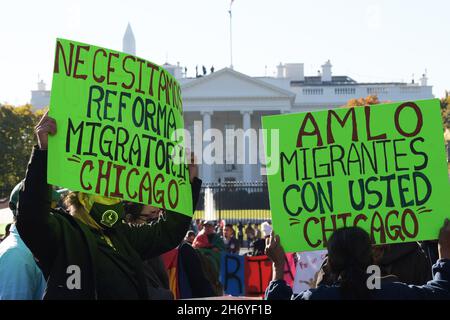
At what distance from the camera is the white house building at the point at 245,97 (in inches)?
2785

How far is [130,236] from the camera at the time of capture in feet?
14.5

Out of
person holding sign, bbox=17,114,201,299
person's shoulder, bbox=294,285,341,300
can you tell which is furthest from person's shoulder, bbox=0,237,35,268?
person's shoulder, bbox=294,285,341,300

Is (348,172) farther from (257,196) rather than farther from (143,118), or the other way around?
(257,196)

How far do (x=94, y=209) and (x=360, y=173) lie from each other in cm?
149

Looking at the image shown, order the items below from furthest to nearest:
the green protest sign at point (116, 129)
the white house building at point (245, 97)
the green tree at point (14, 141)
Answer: the white house building at point (245, 97) → the green tree at point (14, 141) → the green protest sign at point (116, 129)

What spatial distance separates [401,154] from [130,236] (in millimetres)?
1563

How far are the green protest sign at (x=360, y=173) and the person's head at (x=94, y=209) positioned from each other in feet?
2.81

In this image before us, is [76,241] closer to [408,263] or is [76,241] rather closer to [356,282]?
[356,282]

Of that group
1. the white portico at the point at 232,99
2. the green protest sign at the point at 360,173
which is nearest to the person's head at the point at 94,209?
the green protest sign at the point at 360,173

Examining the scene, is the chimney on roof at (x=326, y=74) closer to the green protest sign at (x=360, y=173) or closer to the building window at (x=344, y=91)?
the building window at (x=344, y=91)
